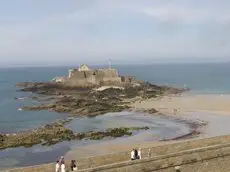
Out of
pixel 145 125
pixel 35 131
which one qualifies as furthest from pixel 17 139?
pixel 145 125

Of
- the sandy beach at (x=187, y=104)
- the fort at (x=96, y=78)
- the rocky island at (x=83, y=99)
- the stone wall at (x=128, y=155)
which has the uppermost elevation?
the stone wall at (x=128, y=155)

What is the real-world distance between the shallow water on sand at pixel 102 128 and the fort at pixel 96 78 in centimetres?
2549

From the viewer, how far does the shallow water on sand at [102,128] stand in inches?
1190

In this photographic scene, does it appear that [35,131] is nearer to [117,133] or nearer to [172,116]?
[117,133]

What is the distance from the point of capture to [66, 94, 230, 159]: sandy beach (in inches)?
1280

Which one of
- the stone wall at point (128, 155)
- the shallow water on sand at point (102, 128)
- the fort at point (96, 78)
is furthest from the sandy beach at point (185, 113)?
the stone wall at point (128, 155)

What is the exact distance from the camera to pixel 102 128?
42.0 m

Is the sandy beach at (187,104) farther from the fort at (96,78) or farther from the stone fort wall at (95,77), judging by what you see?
the stone fort wall at (95,77)

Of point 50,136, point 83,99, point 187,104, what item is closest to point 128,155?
point 50,136

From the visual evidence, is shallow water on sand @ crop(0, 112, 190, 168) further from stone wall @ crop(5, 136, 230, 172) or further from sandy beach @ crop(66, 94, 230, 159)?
stone wall @ crop(5, 136, 230, 172)

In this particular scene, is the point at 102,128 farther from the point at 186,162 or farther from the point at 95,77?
the point at 95,77

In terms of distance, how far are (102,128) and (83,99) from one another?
20.2m

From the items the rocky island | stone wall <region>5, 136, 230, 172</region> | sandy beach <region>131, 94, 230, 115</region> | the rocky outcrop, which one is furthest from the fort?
stone wall <region>5, 136, 230, 172</region>

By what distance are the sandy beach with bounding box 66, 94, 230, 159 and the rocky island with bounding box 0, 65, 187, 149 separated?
103 inches
